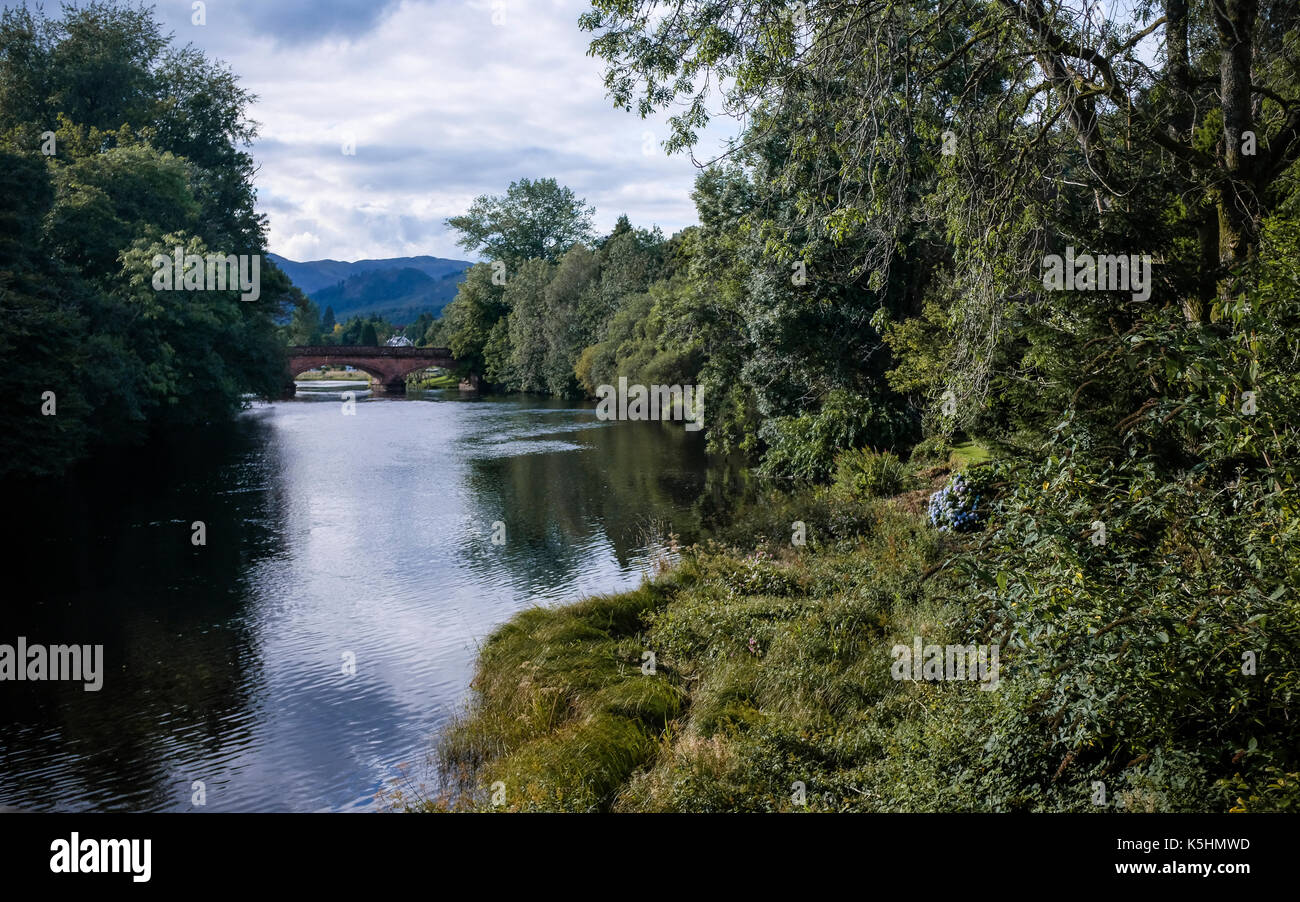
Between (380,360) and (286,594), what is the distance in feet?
211

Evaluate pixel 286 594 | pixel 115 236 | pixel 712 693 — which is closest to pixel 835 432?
pixel 286 594

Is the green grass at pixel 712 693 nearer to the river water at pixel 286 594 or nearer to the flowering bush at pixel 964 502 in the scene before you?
the flowering bush at pixel 964 502

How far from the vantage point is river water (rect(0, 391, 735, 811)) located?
9617mm

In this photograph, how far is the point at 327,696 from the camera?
452 inches

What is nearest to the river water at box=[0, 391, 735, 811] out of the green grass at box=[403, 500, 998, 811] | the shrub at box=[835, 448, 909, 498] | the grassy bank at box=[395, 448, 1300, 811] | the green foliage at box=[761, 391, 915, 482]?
the green grass at box=[403, 500, 998, 811]

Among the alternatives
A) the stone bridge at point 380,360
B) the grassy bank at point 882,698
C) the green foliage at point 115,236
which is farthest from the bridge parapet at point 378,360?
the grassy bank at point 882,698

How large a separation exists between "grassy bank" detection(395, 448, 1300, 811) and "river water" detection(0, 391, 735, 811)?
4.81ft

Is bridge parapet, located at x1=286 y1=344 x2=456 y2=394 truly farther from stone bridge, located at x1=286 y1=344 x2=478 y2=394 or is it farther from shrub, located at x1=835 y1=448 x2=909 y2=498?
shrub, located at x1=835 y1=448 x2=909 y2=498

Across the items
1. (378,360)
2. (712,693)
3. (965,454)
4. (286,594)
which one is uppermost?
→ (378,360)

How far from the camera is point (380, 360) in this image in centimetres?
7744

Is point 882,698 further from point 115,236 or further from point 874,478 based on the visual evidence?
point 115,236

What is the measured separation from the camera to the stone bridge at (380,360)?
69312 mm
